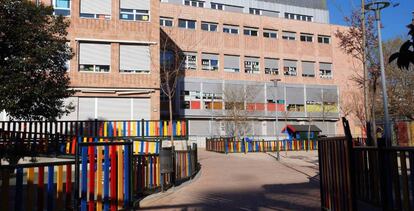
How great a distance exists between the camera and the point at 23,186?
546 cm

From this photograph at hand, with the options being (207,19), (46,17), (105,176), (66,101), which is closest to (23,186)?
(105,176)

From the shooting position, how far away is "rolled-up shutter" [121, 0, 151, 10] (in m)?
28.9

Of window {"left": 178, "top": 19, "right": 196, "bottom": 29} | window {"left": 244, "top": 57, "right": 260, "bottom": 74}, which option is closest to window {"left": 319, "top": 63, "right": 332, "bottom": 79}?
window {"left": 244, "top": 57, "right": 260, "bottom": 74}

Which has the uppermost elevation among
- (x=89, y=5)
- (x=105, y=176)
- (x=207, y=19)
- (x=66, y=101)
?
(x=207, y=19)

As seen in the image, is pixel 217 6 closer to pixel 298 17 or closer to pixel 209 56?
pixel 209 56

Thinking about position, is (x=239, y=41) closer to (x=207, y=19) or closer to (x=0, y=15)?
(x=207, y=19)

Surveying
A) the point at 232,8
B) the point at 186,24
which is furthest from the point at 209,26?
the point at 232,8

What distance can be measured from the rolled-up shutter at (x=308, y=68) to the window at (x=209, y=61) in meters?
11.9

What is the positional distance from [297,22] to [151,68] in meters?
29.4

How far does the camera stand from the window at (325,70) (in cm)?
5234

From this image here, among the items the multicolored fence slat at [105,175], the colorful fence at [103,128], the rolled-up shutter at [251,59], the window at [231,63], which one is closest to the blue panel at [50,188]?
the multicolored fence slat at [105,175]

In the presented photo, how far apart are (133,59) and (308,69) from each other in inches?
1150

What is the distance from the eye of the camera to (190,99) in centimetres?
4444

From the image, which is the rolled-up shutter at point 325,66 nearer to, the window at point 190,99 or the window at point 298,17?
the window at point 298,17
